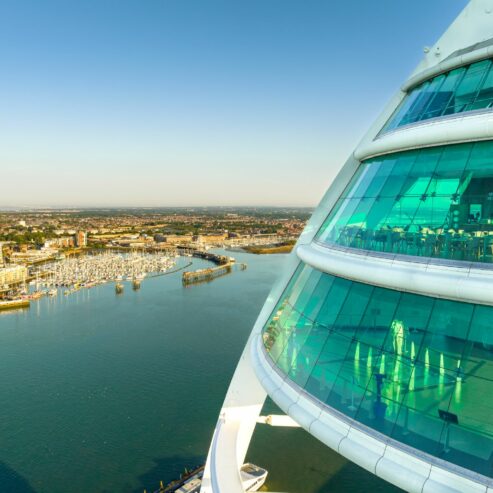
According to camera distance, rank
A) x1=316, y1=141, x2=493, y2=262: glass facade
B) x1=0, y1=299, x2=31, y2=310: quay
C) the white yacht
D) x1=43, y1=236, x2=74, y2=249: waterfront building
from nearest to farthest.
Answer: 1. x1=316, y1=141, x2=493, y2=262: glass facade
2. the white yacht
3. x1=0, y1=299, x2=31, y2=310: quay
4. x1=43, y1=236, x2=74, y2=249: waterfront building

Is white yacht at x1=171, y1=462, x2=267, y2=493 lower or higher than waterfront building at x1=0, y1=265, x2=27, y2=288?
higher

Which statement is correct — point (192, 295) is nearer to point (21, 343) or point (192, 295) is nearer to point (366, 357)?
point (21, 343)

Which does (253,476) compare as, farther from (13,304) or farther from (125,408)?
(13,304)

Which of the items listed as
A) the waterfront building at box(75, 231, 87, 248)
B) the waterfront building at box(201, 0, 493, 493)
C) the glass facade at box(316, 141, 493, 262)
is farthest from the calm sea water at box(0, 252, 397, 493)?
the waterfront building at box(75, 231, 87, 248)

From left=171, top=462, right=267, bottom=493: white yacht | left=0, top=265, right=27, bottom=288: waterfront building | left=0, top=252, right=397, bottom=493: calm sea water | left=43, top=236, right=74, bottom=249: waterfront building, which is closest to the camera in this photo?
left=171, top=462, right=267, bottom=493: white yacht

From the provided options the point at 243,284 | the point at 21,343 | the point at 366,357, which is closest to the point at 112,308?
the point at 21,343

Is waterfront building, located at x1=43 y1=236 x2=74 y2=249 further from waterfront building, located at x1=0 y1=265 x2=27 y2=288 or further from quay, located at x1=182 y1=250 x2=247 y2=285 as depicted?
waterfront building, located at x1=0 y1=265 x2=27 y2=288
